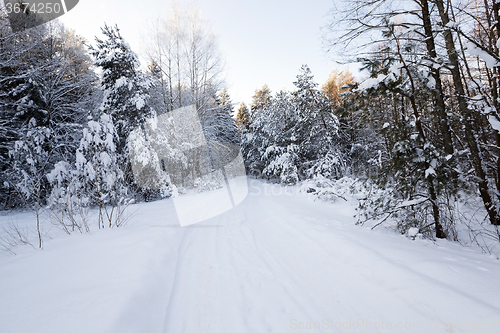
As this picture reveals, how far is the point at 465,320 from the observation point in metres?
1.68

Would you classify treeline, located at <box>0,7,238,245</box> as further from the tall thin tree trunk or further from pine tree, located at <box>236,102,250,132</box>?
pine tree, located at <box>236,102,250,132</box>

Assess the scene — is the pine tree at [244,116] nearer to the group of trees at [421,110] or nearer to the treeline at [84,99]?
the treeline at [84,99]

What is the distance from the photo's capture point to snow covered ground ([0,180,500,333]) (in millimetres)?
1877

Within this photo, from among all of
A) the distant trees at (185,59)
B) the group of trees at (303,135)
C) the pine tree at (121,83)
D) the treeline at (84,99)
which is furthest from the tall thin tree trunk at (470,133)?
the pine tree at (121,83)

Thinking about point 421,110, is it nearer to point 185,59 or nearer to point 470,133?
point 470,133

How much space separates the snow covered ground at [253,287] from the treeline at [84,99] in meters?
2.15

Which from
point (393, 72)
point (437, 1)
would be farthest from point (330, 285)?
point (437, 1)

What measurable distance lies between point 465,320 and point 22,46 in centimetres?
1396

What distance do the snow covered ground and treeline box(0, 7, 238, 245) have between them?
215 cm

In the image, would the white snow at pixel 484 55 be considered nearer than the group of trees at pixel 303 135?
Yes

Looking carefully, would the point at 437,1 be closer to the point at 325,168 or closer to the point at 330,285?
the point at 330,285

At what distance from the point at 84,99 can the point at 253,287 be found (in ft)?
43.6

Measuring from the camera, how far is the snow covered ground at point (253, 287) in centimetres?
188

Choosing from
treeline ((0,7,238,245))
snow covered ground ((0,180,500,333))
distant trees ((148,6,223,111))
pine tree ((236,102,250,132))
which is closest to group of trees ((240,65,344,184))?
treeline ((0,7,238,245))
